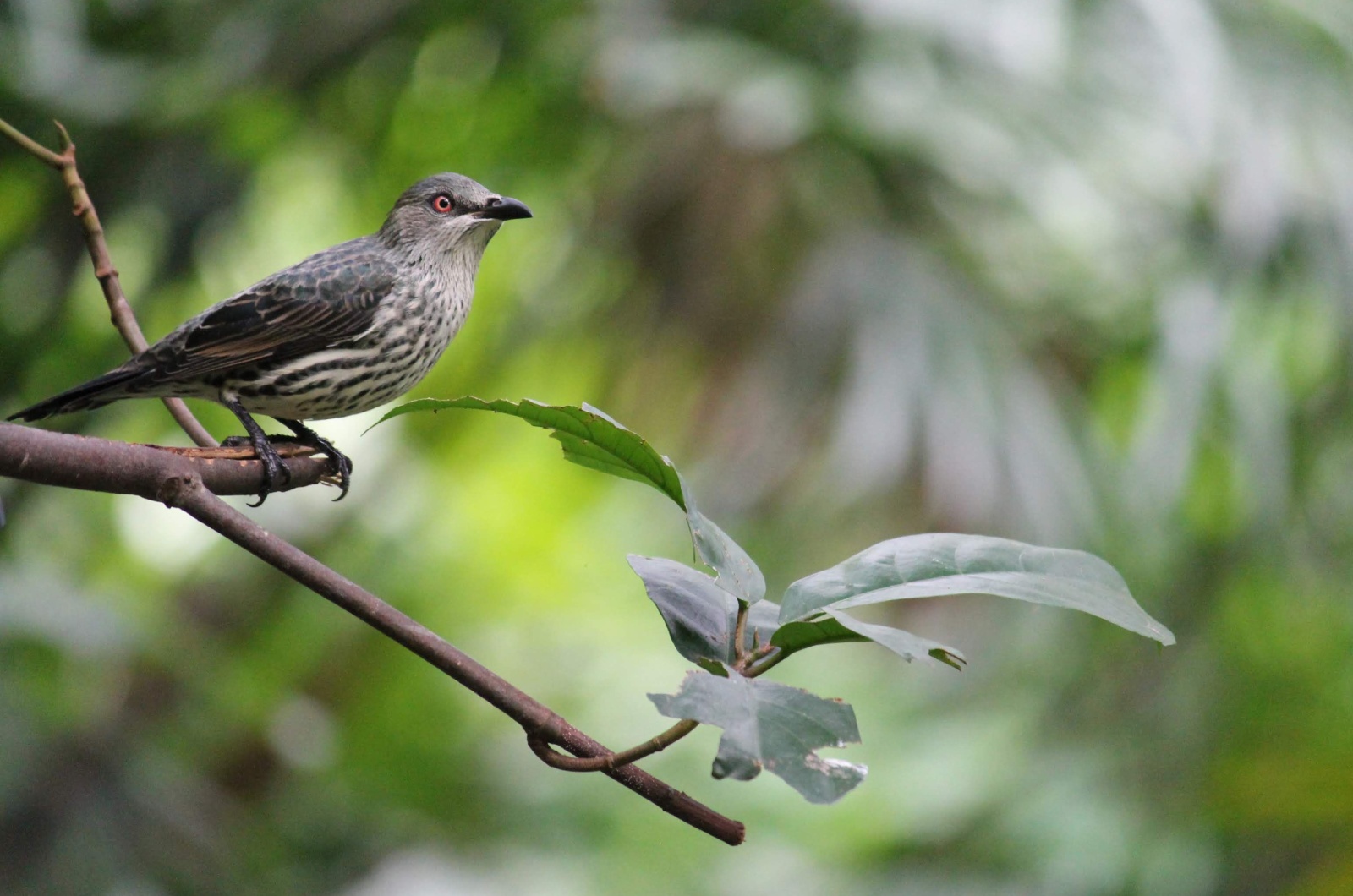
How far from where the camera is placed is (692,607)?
51.0 inches

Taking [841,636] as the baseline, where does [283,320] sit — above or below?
below

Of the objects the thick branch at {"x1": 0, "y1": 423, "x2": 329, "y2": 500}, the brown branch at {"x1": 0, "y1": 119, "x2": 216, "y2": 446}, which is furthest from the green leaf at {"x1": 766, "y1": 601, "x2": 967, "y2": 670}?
the brown branch at {"x1": 0, "y1": 119, "x2": 216, "y2": 446}

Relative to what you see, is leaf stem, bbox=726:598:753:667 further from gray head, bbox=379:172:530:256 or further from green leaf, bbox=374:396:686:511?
gray head, bbox=379:172:530:256

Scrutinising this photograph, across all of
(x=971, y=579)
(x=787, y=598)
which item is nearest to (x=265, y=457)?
(x=787, y=598)

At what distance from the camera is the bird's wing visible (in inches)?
89.5

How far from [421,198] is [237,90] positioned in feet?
6.10

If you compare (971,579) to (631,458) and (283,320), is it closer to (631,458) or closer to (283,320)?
(631,458)

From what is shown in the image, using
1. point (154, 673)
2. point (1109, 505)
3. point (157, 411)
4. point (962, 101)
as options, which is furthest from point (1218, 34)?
point (154, 673)

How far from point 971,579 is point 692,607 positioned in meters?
0.28

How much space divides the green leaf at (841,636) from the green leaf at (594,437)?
0.53 feet

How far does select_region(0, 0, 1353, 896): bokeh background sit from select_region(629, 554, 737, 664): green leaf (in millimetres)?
2655

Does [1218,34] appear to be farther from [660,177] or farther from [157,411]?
[157,411]

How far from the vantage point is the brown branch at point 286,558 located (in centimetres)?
115

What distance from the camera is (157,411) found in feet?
14.8
